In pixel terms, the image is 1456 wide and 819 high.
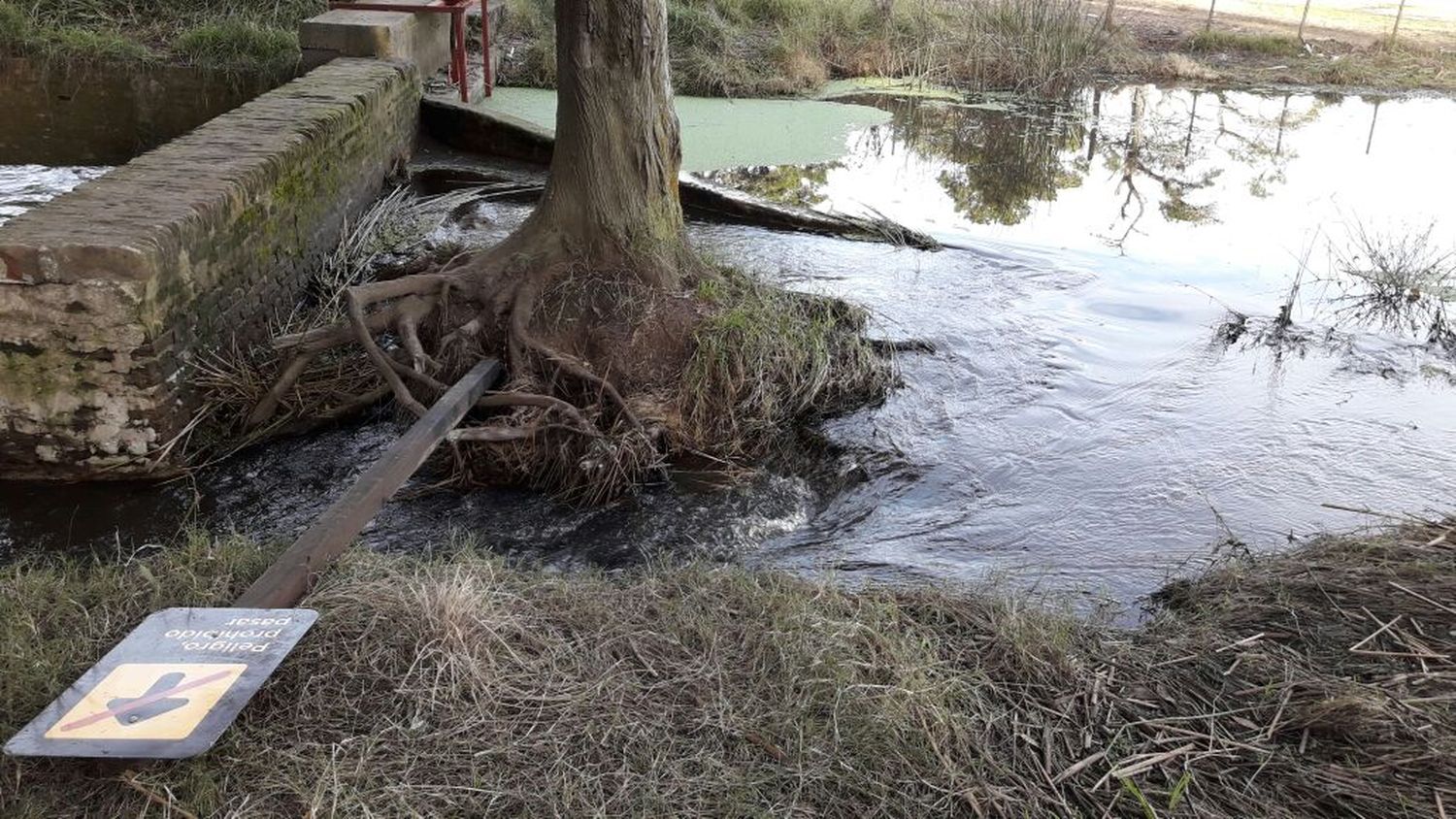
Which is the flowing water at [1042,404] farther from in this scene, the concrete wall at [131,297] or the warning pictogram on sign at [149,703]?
the warning pictogram on sign at [149,703]

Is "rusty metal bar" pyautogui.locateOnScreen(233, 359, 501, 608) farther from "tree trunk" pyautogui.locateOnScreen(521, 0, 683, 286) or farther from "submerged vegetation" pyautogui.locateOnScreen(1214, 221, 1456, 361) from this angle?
"submerged vegetation" pyautogui.locateOnScreen(1214, 221, 1456, 361)

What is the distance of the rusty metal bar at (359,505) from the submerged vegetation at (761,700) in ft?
0.34

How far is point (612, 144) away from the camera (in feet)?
20.2

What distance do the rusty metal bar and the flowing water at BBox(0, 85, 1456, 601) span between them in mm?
399

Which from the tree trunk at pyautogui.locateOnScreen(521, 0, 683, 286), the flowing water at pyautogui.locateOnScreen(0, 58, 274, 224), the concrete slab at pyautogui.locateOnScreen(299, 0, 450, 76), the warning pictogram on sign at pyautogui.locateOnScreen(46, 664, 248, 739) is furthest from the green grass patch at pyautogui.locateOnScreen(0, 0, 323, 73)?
the warning pictogram on sign at pyautogui.locateOnScreen(46, 664, 248, 739)

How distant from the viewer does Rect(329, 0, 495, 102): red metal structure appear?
1000 cm

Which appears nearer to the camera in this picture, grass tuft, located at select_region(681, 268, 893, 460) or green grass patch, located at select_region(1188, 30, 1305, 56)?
grass tuft, located at select_region(681, 268, 893, 460)

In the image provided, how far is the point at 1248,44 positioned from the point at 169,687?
1698cm

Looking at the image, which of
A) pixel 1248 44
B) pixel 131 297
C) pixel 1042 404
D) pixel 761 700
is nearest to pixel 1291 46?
pixel 1248 44

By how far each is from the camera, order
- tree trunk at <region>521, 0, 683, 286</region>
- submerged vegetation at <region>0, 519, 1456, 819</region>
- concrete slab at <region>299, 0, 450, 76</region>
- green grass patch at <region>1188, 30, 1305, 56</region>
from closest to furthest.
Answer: submerged vegetation at <region>0, 519, 1456, 819</region>
tree trunk at <region>521, 0, 683, 286</region>
concrete slab at <region>299, 0, 450, 76</region>
green grass patch at <region>1188, 30, 1305, 56</region>

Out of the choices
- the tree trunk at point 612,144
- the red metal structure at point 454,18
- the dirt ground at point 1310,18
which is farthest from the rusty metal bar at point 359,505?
the dirt ground at point 1310,18

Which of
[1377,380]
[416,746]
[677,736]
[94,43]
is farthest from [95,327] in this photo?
[94,43]

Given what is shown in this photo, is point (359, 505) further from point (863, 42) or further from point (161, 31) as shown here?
point (863, 42)

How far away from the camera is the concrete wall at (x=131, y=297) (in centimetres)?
485
